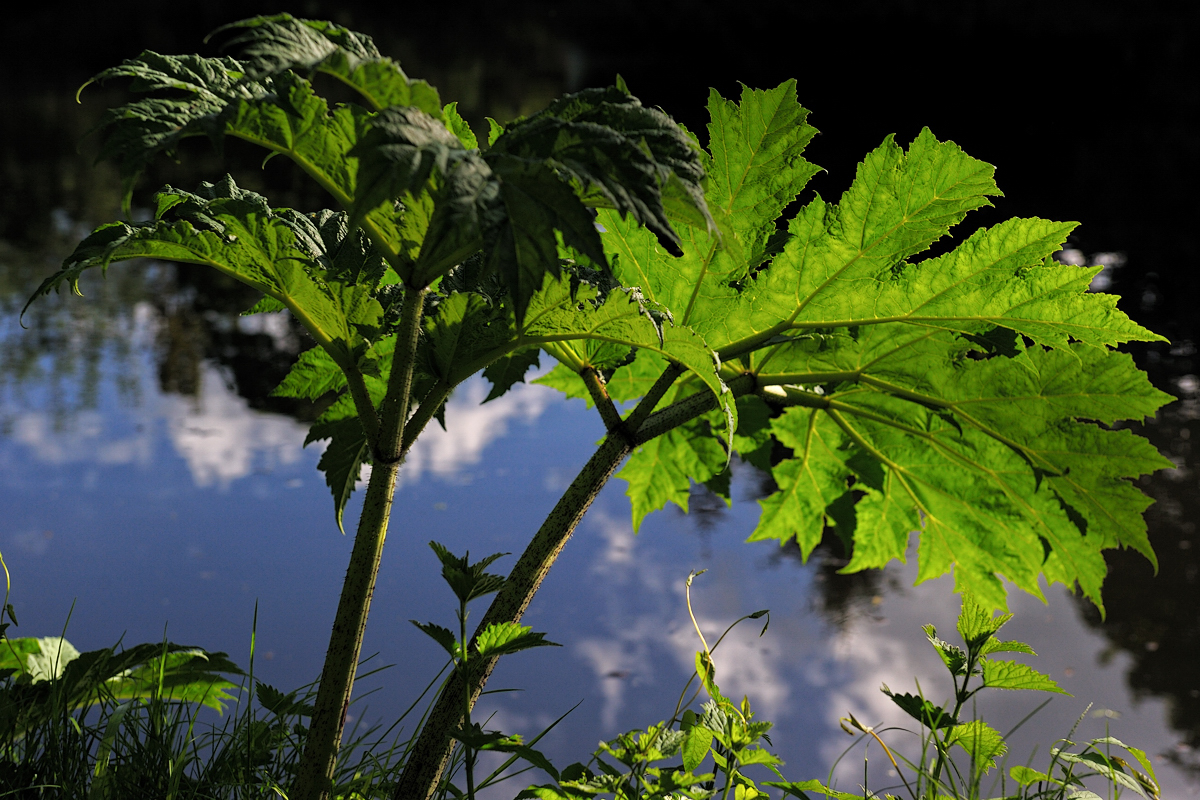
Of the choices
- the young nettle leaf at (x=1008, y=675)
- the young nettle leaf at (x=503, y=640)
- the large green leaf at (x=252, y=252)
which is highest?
the large green leaf at (x=252, y=252)

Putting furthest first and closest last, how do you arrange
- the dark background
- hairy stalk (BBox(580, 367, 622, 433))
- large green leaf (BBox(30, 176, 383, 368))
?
1. the dark background
2. hairy stalk (BBox(580, 367, 622, 433))
3. large green leaf (BBox(30, 176, 383, 368))

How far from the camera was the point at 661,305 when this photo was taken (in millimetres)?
827

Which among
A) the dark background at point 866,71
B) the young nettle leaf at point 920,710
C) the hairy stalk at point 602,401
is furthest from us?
the dark background at point 866,71

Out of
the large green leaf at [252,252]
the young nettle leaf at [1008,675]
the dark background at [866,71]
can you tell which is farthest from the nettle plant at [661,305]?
the dark background at [866,71]

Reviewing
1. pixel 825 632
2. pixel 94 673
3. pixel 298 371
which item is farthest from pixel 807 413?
pixel 825 632

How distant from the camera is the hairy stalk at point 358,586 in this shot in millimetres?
819

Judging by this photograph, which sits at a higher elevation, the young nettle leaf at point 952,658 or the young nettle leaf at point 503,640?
the young nettle leaf at point 952,658

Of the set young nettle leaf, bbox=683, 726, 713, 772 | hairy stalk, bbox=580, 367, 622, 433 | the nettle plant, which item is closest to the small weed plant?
young nettle leaf, bbox=683, 726, 713, 772

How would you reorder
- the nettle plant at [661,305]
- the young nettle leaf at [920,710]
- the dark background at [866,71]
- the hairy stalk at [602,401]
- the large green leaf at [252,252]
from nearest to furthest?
the nettle plant at [661,305], the large green leaf at [252,252], the young nettle leaf at [920,710], the hairy stalk at [602,401], the dark background at [866,71]

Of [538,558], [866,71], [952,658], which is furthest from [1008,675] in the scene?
[866,71]

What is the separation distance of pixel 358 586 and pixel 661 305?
0.37 meters

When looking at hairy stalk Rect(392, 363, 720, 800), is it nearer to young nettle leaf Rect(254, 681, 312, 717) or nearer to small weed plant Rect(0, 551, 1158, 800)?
small weed plant Rect(0, 551, 1158, 800)

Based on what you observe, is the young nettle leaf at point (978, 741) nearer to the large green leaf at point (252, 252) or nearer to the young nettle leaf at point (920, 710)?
the young nettle leaf at point (920, 710)

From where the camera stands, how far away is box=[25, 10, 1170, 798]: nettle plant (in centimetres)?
64
